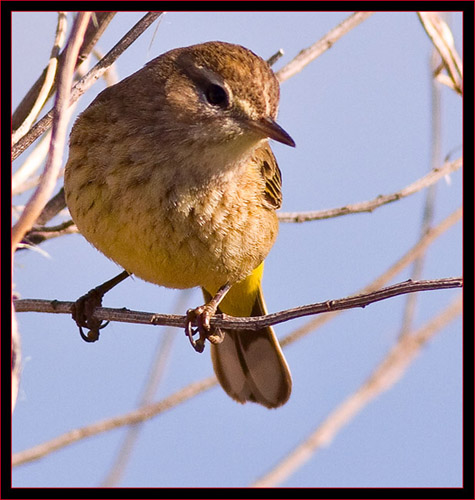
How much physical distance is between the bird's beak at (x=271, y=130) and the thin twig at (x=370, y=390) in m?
1.16

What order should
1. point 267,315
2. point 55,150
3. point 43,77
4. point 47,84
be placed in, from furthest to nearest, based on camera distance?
point 43,77
point 47,84
point 267,315
point 55,150

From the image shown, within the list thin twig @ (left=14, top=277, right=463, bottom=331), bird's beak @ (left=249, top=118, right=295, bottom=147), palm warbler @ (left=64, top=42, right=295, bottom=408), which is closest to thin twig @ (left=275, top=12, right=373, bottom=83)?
palm warbler @ (left=64, top=42, right=295, bottom=408)

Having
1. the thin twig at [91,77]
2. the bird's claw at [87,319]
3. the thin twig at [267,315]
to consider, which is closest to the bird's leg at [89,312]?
the bird's claw at [87,319]

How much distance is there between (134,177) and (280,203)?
1088 millimetres

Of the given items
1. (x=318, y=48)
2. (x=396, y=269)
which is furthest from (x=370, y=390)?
(x=318, y=48)

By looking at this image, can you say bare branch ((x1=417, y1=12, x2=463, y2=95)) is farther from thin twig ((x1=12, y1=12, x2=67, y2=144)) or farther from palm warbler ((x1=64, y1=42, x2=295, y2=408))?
thin twig ((x1=12, y1=12, x2=67, y2=144))

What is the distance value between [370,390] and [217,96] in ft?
4.80

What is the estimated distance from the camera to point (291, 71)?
3.71 m

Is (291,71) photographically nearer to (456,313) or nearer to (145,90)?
(145,90)

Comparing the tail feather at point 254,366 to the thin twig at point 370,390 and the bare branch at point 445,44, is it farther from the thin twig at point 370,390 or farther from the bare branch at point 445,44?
the bare branch at point 445,44

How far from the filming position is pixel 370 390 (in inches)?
139

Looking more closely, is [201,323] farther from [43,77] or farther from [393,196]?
[43,77]

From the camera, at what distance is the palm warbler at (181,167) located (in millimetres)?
3412

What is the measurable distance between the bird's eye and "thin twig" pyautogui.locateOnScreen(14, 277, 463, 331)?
3.07 ft
